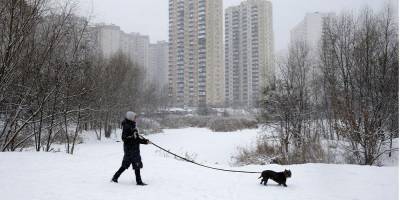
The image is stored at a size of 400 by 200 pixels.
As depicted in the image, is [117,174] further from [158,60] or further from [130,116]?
[158,60]

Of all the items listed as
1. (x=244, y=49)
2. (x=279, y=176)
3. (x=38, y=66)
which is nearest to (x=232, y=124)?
(x=244, y=49)

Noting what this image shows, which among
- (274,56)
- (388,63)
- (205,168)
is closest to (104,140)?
(274,56)

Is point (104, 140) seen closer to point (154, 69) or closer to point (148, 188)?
point (148, 188)

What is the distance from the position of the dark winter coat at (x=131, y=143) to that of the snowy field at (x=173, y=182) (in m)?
0.54

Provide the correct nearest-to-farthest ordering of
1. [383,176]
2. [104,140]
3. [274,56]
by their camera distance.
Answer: [383,176]
[274,56]
[104,140]

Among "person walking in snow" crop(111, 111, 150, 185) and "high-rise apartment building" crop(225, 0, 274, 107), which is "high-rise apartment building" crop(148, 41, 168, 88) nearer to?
"high-rise apartment building" crop(225, 0, 274, 107)

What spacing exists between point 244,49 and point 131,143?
49426 mm

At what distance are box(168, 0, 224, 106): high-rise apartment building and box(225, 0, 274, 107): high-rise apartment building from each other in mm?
2847

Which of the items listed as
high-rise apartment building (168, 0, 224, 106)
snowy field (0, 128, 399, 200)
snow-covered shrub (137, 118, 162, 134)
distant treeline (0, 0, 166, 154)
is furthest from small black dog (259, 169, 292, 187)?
high-rise apartment building (168, 0, 224, 106)

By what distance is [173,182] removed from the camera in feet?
26.5

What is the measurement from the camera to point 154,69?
82.6m

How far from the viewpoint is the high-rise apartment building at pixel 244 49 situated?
4766 cm

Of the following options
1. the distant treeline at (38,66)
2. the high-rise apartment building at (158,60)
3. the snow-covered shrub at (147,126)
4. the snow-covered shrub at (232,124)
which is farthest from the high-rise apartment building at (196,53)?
the distant treeline at (38,66)

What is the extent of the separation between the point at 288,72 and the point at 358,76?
6.17 metres
